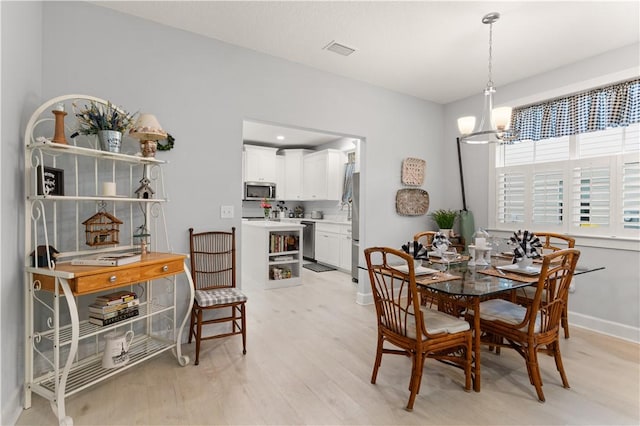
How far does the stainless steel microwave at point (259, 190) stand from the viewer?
261 inches

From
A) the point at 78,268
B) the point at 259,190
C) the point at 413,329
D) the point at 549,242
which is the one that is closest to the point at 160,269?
the point at 78,268

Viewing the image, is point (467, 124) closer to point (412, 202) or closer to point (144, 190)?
point (412, 202)

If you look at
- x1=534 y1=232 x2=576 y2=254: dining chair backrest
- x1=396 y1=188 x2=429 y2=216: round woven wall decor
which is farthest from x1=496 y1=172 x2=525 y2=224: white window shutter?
x1=396 y1=188 x2=429 y2=216: round woven wall decor

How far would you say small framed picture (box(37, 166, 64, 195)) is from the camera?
1.83m

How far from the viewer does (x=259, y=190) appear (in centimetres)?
673

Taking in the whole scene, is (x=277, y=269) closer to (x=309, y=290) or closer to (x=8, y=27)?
(x=309, y=290)

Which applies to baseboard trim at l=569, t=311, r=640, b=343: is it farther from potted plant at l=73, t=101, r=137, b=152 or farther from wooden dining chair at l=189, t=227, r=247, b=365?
potted plant at l=73, t=101, r=137, b=152

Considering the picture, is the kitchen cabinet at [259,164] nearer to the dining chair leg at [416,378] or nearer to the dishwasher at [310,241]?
the dishwasher at [310,241]

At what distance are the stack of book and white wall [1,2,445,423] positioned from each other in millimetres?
368

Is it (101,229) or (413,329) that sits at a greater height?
(101,229)

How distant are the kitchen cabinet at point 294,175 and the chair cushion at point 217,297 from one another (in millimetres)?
4540

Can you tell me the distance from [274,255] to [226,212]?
185 cm

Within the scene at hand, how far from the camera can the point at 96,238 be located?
7.35 ft

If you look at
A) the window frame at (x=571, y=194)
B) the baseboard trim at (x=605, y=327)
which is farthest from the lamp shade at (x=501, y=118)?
the baseboard trim at (x=605, y=327)
